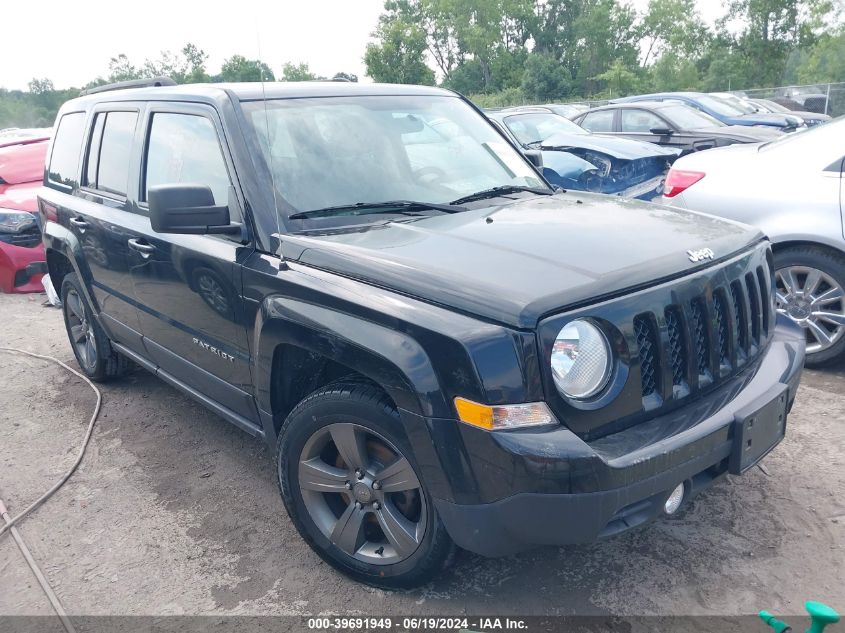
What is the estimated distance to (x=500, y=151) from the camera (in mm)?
3861

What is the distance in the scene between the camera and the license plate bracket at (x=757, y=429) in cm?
245

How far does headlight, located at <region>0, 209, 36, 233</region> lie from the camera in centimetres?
789

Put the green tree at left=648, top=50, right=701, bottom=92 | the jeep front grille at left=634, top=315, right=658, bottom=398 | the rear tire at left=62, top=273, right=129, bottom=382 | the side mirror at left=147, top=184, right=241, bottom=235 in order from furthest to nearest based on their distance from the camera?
the green tree at left=648, top=50, right=701, bottom=92, the rear tire at left=62, top=273, right=129, bottom=382, the side mirror at left=147, top=184, right=241, bottom=235, the jeep front grille at left=634, top=315, right=658, bottom=398

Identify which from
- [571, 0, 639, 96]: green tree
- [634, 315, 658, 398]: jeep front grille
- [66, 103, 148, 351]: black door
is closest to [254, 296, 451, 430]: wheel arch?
[634, 315, 658, 398]: jeep front grille

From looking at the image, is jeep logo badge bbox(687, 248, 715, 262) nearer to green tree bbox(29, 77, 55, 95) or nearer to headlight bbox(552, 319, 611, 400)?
headlight bbox(552, 319, 611, 400)

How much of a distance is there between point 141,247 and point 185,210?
97 cm

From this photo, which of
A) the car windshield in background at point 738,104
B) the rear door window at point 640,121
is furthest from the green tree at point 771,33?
the rear door window at point 640,121

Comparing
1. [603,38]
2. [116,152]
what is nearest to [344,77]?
[116,152]

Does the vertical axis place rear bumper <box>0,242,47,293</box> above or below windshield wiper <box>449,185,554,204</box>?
below

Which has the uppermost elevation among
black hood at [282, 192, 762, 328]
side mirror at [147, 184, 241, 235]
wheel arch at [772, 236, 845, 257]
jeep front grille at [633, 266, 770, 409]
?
side mirror at [147, 184, 241, 235]

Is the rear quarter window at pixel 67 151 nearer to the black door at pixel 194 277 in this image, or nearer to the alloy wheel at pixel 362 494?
the black door at pixel 194 277

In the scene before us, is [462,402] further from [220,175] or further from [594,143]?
[594,143]

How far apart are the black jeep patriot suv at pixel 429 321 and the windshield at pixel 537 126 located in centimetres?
717

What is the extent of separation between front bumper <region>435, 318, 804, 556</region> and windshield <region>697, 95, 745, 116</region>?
14466 millimetres
